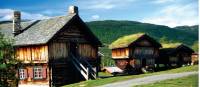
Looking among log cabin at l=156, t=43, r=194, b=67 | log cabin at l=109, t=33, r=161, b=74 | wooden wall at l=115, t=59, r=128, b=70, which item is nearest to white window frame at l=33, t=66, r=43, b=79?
log cabin at l=109, t=33, r=161, b=74

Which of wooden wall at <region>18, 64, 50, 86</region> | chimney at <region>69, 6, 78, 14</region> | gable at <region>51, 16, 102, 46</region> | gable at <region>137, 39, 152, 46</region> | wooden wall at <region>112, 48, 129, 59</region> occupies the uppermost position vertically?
chimney at <region>69, 6, 78, 14</region>

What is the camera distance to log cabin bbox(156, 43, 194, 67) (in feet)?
204

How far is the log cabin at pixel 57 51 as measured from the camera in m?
38.0

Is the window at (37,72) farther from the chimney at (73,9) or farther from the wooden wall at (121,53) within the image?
the wooden wall at (121,53)

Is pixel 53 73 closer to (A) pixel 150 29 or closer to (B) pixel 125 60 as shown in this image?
(B) pixel 125 60

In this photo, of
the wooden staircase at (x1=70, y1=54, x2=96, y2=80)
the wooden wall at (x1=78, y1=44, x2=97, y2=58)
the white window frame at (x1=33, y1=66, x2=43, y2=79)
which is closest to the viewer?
the wooden staircase at (x1=70, y1=54, x2=96, y2=80)

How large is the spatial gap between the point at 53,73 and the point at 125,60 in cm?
2073

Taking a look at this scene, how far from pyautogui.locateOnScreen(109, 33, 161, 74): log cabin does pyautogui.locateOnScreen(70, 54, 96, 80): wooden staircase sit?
15364 mm

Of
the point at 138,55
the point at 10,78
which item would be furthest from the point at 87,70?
the point at 138,55

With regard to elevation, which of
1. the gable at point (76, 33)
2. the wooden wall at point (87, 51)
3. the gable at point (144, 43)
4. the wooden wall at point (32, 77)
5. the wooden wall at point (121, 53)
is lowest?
the wooden wall at point (32, 77)

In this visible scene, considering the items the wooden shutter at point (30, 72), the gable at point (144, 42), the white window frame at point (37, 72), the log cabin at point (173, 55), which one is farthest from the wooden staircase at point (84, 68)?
the log cabin at point (173, 55)

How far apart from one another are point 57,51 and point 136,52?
19.4 m

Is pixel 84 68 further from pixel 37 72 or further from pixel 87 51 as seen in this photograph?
pixel 37 72

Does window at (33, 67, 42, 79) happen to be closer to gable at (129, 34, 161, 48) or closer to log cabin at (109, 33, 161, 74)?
log cabin at (109, 33, 161, 74)
